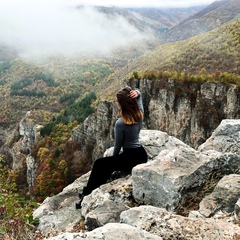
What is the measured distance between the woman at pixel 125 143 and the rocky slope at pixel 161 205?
1.27ft

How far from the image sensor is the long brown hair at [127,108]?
8023 millimetres

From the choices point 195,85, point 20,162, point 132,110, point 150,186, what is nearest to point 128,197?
point 150,186

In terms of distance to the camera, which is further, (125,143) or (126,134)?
(125,143)

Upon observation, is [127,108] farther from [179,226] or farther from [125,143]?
[179,226]

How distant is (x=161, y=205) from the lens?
24.5ft

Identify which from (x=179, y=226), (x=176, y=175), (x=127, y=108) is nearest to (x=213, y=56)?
(x=127, y=108)

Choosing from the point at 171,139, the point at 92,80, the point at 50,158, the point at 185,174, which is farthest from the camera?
the point at 92,80

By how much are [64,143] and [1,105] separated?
106397 mm

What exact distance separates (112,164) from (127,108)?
1876mm

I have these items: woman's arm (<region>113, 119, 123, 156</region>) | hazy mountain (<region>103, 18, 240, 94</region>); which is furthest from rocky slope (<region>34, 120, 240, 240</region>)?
hazy mountain (<region>103, 18, 240, 94</region>)

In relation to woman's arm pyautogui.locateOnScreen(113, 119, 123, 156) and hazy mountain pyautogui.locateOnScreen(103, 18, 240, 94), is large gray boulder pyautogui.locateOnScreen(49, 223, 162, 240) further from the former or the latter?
hazy mountain pyautogui.locateOnScreen(103, 18, 240, 94)

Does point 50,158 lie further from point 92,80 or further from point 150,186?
point 92,80

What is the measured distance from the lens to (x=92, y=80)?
19938 centimetres

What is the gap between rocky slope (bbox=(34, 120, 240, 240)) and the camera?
17.8 ft
